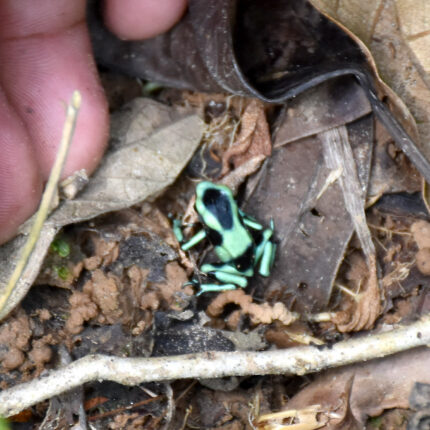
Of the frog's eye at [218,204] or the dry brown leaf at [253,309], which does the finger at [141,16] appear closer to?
the frog's eye at [218,204]

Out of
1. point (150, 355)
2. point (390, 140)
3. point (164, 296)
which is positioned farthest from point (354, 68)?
point (150, 355)

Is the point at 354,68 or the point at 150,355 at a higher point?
the point at 354,68

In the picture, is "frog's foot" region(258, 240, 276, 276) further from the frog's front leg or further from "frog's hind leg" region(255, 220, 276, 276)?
the frog's front leg

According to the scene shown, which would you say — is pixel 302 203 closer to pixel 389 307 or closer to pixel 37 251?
pixel 389 307

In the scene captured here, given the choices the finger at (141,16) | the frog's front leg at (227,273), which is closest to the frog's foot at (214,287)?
the frog's front leg at (227,273)

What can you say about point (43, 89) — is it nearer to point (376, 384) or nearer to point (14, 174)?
point (14, 174)

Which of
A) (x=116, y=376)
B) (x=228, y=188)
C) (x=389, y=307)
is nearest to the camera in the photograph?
(x=116, y=376)

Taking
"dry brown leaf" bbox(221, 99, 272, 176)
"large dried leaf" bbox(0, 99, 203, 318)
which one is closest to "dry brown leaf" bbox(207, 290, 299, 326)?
"large dried leaf" bbox(0, 99, 203, 318)
